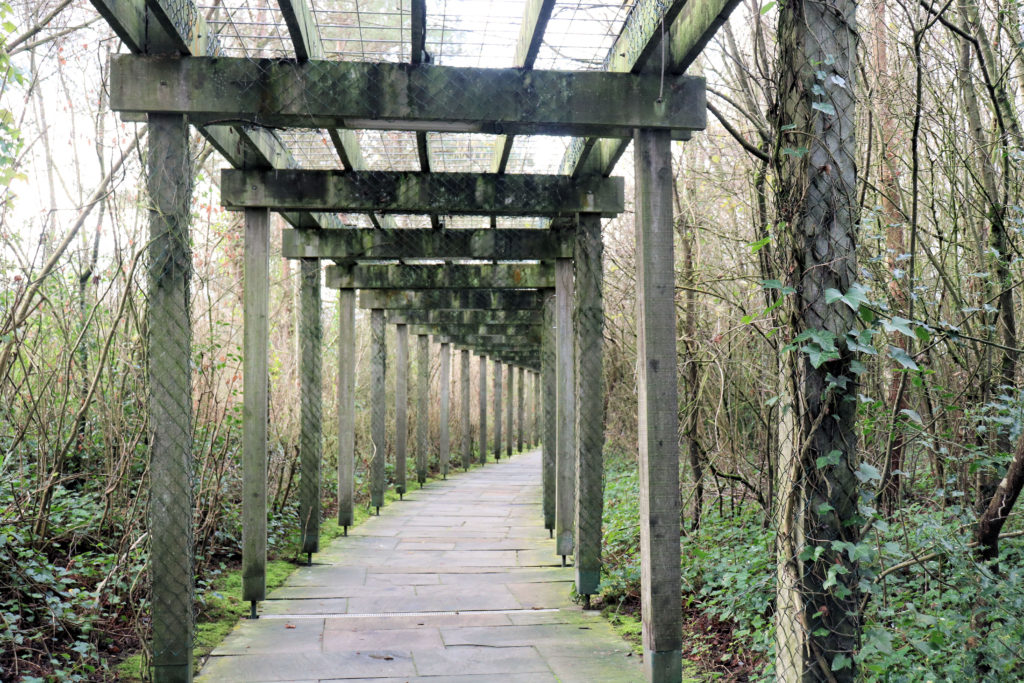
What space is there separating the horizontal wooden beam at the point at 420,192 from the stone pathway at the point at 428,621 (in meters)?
3.20

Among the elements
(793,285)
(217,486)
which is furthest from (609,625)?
(793,285)

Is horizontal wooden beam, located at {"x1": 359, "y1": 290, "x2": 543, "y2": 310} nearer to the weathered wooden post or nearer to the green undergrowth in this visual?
the green undergrowth

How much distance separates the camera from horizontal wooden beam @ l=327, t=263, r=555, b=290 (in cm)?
1056

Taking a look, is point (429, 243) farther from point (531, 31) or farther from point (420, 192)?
point (531, 31)

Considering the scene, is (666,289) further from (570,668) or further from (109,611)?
(109,611)

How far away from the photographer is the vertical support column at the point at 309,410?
338 inches

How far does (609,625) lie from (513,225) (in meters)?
4.93

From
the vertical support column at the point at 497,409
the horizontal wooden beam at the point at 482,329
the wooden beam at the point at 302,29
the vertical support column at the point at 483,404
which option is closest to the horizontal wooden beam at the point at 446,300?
the horizontal wooden beam at the point at 482,329

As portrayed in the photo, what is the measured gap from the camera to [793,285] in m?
3.14

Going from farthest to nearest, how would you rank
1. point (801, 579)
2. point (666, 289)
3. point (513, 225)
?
point (513, 225), point (666, 289), point (801, 579)

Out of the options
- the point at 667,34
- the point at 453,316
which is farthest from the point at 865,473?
the point at 453,316

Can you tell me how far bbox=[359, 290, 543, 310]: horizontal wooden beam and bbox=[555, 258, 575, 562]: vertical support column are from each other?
3772 mm

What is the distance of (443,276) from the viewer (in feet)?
35.5

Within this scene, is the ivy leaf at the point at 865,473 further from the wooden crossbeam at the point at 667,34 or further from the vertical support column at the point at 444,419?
the vertical support column at the point at 444,419
